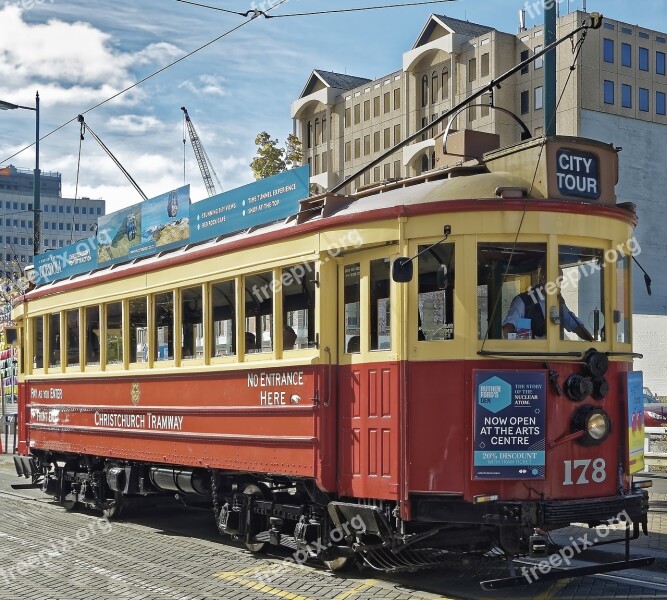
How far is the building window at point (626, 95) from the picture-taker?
184 ft

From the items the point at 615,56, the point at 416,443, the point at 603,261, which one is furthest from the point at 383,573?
the point at 615,56

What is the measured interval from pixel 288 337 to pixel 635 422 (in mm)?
3197

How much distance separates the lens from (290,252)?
1003 centimetres

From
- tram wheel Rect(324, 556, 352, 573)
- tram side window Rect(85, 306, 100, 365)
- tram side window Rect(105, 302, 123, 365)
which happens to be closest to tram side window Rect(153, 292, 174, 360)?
tram side window Rect(105, 302, 123, 365)

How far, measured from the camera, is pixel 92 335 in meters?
14.1

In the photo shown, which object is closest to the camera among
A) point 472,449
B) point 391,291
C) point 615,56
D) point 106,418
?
point 472,449

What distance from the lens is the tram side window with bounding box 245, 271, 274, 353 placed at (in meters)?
10.3

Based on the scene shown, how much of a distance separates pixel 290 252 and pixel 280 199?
92 cm

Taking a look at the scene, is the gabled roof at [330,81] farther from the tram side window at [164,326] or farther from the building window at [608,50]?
the tram side window at [164,326]

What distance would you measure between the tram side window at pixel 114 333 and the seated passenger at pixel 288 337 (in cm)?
384

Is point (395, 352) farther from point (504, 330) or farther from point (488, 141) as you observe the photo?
point (488, 141)

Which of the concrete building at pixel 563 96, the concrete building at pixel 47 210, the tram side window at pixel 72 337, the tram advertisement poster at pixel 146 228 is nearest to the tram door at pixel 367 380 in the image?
the tram advertisement poster at pixel 146 228

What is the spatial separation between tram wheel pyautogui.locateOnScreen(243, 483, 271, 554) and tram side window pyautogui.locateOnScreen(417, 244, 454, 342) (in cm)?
279

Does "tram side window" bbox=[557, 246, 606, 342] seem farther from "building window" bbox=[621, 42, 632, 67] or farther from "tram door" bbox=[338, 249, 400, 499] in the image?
"building window" bbox=[621, 42, 632, 67]
